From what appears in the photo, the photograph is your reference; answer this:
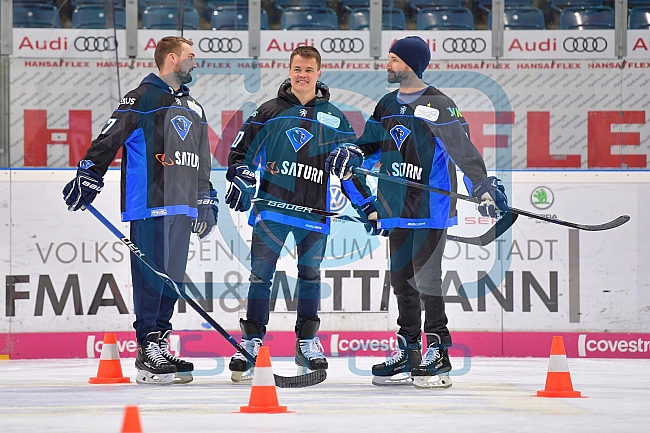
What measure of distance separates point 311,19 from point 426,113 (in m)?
3.85

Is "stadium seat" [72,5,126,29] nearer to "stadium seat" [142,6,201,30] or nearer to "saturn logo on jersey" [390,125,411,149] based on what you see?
"stadium seat" [142,6,201,30]

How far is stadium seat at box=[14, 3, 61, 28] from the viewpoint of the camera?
7621 mm

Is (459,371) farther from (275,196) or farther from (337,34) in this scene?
(337,34)

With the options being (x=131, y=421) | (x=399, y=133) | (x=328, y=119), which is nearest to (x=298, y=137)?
(x=328, y=119)

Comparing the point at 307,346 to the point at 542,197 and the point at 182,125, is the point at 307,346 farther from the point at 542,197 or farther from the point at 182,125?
the point at 542,197

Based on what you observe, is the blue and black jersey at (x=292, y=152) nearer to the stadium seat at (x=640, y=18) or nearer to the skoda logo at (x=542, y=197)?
the skoda logo at (x=542, y=197)

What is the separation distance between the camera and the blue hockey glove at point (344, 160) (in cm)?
484

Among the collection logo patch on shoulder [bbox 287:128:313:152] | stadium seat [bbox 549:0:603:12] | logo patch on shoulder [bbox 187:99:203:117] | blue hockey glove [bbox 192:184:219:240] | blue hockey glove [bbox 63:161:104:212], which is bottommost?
blue hockey glove [bbox 192:184:219:240]

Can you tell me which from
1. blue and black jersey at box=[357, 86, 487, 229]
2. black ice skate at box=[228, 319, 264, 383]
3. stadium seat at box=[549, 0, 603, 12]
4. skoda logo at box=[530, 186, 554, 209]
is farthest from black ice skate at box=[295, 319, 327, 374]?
stadium seat at box=[549, 0, 603, 12]

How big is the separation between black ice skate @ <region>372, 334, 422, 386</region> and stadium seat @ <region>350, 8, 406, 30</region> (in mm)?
3731

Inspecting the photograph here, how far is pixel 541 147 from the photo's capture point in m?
7.58

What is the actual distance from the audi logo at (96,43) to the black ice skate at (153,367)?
3.50 meters

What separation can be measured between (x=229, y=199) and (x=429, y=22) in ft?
12.9

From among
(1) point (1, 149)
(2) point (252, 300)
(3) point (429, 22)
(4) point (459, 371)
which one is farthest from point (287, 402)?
(3) point (429, 22)
